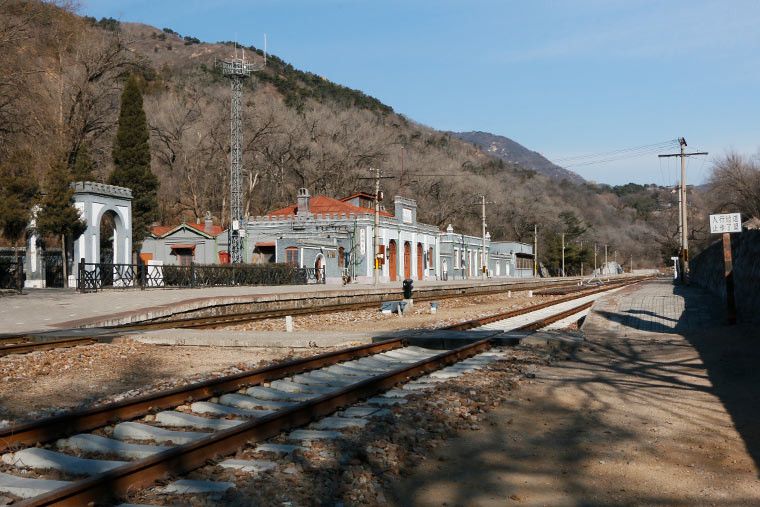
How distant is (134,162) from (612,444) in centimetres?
5119

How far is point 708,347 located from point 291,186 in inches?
3074

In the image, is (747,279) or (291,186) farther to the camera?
(291,186)

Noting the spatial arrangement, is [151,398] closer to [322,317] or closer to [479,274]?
[322,317]

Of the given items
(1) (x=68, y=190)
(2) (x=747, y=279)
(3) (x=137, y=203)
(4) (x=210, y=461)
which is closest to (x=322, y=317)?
(2) (x=747, y=279)

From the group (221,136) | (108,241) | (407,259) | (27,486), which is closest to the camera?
(27,486)

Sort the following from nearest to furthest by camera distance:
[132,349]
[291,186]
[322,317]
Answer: [132,349], [322,317], [291,186]

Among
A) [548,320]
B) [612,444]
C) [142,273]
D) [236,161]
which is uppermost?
[236,161]

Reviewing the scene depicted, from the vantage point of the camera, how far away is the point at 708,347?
11375mm

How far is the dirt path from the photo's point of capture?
4.55m

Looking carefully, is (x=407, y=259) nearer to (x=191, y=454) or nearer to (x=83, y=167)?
(x=83, y=167)

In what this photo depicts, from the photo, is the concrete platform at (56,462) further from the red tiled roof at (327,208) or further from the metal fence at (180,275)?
the red tiled roof at (327,208)

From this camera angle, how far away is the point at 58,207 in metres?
33.5

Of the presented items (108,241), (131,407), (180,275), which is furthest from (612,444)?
(108,241)

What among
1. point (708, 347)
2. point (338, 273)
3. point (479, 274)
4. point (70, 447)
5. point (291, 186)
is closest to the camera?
point (70, 447)
